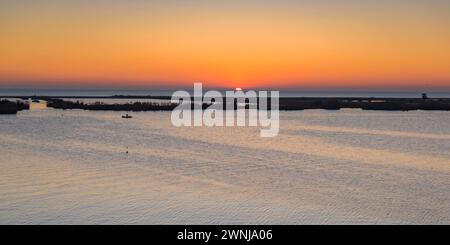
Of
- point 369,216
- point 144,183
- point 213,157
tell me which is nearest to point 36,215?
point 144,183

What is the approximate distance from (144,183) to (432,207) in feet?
27.2

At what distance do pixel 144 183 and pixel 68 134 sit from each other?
19.4 m

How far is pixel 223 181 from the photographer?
16844 mm

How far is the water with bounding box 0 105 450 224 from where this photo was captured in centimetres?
1239

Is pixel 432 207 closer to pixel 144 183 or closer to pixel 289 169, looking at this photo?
pixel 289 169

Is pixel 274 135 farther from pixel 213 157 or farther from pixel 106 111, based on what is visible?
pixel 106 111

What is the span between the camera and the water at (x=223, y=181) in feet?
40.7

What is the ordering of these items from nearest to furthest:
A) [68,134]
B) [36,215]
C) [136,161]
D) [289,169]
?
[36,215] < [289,169] < [136,161] < [68,134]

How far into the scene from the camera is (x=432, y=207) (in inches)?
527
